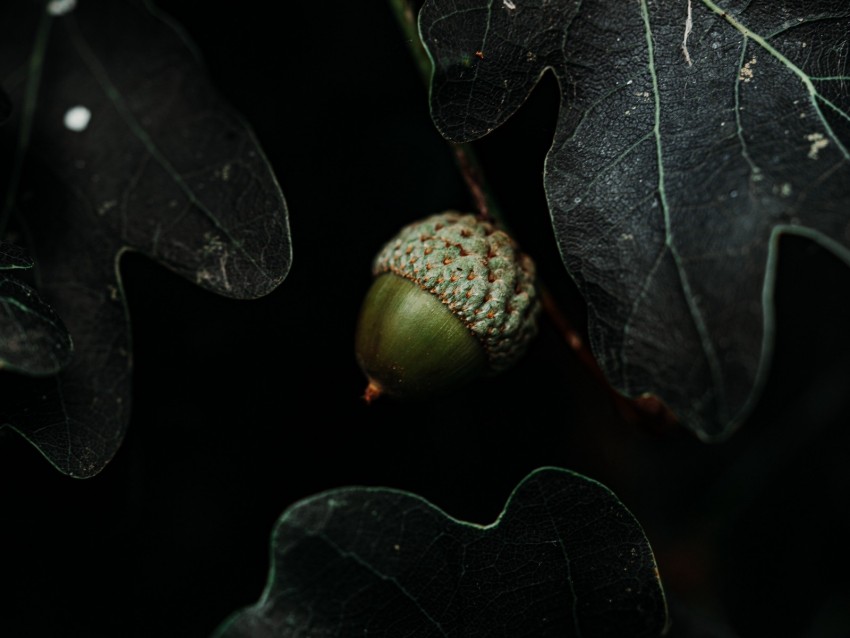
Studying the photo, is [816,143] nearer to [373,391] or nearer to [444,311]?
[444,311]

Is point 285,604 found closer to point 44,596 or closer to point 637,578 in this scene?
point 637,578

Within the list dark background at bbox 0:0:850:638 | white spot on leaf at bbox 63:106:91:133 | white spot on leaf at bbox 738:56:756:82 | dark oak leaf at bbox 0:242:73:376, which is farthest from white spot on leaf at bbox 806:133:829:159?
white spot on leaf at bbox 63:106:91:133

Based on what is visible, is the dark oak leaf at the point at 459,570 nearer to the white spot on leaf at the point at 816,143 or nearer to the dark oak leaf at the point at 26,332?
the dark oak leaf at the point at 26,332

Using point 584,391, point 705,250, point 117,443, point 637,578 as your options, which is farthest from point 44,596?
point 705,250

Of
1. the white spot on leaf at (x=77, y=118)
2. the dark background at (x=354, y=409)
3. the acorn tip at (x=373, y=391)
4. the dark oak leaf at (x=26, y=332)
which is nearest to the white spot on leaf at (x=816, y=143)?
Result: the dark background at (x=354, y=409)

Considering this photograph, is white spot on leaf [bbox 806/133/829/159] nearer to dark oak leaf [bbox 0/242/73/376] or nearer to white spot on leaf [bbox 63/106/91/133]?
dark oak leaf [bbox 0/242/73/376]

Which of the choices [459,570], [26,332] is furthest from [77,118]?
[459,570]
